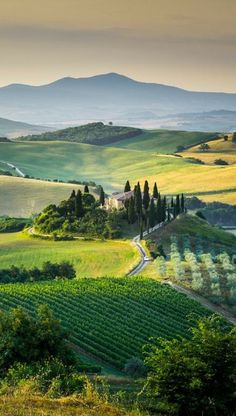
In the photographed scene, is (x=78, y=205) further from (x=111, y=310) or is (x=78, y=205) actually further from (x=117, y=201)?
(x=111, y=310)

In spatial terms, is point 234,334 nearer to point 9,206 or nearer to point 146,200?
point 146,200

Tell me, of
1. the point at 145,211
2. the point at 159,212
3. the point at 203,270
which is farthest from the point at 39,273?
the point at 159,212

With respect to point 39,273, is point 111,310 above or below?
below

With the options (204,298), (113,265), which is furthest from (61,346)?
(113,265)

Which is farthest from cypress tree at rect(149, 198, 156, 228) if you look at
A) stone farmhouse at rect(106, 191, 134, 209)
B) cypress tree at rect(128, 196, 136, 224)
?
stone farmhouse at rect(106, 191, 134, 209)

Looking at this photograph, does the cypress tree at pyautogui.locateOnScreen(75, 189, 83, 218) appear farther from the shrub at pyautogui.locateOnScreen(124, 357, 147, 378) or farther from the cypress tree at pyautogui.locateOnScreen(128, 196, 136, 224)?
the shrub at pyautogui.locateOnScreen(124, 357, 147, 378)

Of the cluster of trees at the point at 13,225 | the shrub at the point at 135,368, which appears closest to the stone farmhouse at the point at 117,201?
the cluster of trees at the point at 13,225
